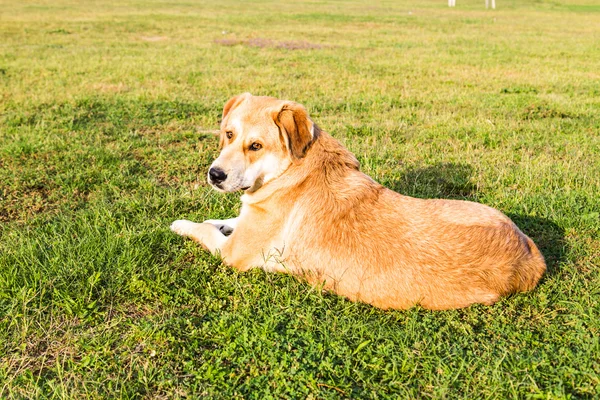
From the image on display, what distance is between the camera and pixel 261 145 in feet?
16.0

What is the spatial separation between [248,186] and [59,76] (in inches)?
482

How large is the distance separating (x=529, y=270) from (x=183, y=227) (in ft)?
12.0

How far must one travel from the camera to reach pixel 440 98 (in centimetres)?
1295

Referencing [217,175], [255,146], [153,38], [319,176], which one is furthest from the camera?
[153,38]

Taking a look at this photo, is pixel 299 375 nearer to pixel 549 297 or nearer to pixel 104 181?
pixel 549 297

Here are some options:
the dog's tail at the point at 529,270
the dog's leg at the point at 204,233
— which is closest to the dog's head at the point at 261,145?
the dog's leg at the point at 204,233

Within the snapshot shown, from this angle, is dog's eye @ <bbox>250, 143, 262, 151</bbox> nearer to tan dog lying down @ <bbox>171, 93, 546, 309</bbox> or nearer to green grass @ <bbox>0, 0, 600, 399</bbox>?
tan dog lying down @ <bbox>171, 93, 546, 309</bbox>

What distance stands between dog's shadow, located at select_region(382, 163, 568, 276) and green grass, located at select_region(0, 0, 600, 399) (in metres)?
0.03

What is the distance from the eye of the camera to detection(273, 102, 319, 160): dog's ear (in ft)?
15.5

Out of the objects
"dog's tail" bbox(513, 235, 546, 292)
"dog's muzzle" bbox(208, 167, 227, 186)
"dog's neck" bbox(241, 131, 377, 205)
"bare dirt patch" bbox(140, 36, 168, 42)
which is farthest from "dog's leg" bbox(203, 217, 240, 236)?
"bare dirt patch" bbox(140, 36, 168, 42)

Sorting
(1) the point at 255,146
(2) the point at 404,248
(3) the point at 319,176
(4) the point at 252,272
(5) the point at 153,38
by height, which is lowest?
(4) the point at 252,272

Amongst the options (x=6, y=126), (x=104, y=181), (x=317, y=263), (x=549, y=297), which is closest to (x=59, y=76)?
(x=6, y=126)

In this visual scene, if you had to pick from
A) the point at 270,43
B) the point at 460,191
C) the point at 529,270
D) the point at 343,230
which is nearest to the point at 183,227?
the point at 343,230

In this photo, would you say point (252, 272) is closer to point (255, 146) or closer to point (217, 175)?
point (217, 175)
